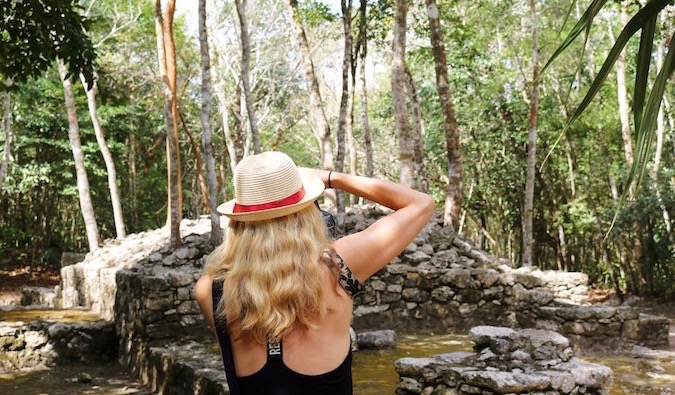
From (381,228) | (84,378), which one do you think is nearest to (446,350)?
(84,378)

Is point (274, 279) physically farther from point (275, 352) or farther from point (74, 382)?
point (74, 382)

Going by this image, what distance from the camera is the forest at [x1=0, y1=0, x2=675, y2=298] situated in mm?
10938

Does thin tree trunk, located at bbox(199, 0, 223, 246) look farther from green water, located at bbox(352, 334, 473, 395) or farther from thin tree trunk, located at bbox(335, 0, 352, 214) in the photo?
green water, located at bbox(352, 334, 473, 395)

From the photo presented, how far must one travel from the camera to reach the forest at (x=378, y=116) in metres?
10.9

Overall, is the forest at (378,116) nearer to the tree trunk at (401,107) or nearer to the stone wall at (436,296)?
the tree trunk at (401,107)

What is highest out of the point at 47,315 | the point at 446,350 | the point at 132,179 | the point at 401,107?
the point at 401,107

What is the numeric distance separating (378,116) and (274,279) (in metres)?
19.4

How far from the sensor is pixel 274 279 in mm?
1583

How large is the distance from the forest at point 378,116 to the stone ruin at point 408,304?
44.2 inches

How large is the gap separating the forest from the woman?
497cm

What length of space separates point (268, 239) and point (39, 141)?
Answer: 69.9 ft

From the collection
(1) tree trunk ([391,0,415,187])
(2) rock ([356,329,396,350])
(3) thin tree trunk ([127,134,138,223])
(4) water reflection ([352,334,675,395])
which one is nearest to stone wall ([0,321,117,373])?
(2) rock ([356,329,396,350])

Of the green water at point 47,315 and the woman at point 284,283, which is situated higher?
the woman at point 284,283

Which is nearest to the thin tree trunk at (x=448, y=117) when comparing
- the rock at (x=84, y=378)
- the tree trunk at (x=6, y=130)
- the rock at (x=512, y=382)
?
the rock at (x=84, y=378)
